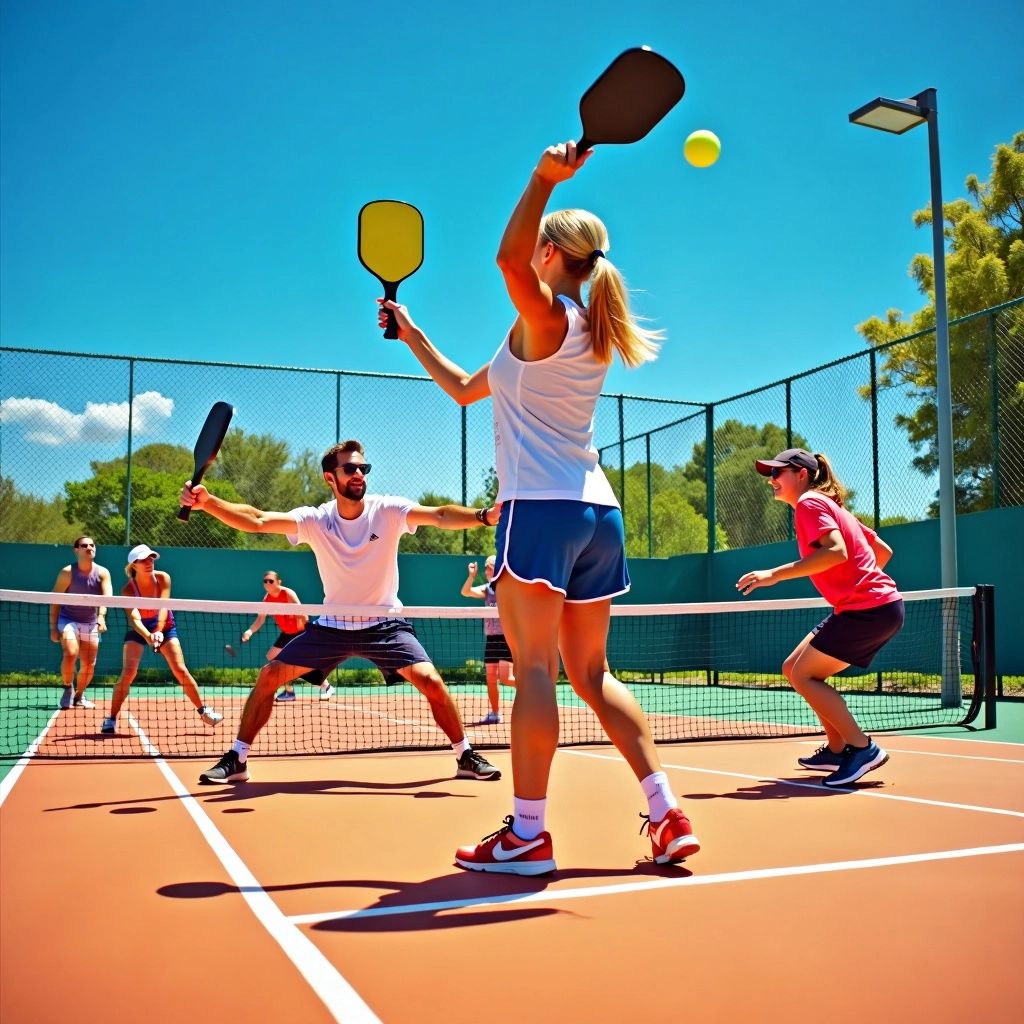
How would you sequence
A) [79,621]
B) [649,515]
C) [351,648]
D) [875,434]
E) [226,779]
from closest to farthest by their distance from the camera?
[226,779]
[351,648]
[79,621]
[875,434]
[649,515]

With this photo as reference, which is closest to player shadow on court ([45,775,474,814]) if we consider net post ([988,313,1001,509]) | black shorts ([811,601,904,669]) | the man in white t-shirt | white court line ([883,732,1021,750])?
the man in white t-shirt

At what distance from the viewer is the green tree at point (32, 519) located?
49.2 ft

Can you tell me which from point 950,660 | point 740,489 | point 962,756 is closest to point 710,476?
point 740,489

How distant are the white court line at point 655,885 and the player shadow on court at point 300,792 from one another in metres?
1.91

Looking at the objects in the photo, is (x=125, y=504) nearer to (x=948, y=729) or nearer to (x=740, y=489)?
(x=740, y=489)

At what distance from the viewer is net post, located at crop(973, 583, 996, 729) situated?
770 cm

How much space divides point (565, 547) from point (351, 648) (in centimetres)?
255

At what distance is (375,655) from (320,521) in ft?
2.48

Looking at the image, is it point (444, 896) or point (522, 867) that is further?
point (522, 867)

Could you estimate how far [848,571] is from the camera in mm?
5188

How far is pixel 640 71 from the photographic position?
293 centimetres

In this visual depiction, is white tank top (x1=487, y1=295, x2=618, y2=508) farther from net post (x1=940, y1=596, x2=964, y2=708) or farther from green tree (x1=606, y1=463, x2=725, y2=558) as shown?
green tree (x1=606, y1=463, x2=725, y2=558)

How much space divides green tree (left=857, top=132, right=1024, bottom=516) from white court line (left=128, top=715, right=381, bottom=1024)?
12.0 meters

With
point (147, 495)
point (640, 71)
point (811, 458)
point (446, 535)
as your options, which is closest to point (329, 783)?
point (811, 458)
